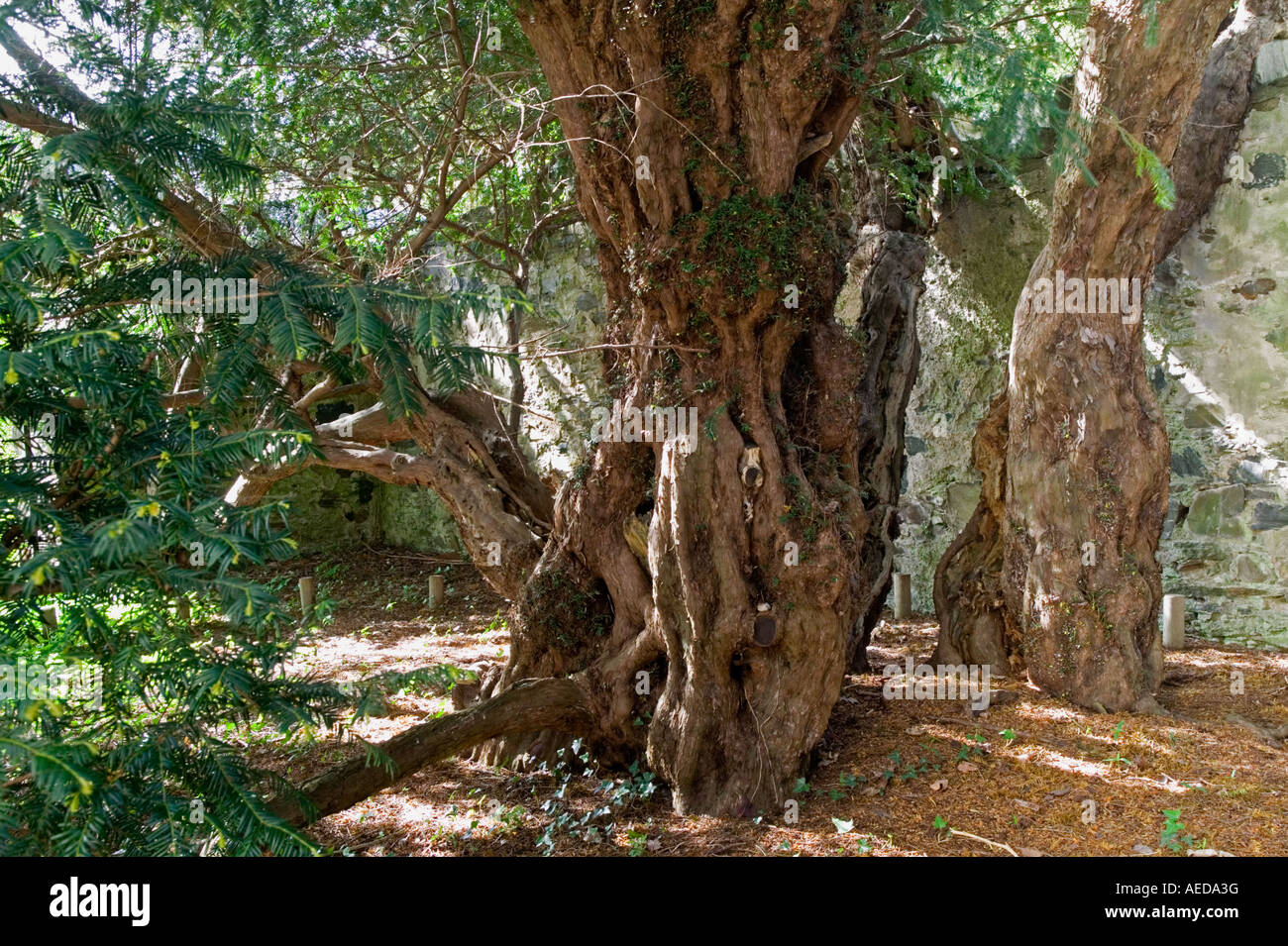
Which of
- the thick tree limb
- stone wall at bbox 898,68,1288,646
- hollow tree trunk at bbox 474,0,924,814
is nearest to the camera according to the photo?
the thick tree limb

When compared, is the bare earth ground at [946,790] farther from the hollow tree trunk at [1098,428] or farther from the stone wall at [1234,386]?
the stone wall at [1234,386]

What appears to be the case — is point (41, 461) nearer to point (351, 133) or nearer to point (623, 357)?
point (623, 357)

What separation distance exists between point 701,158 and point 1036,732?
9.30 ft

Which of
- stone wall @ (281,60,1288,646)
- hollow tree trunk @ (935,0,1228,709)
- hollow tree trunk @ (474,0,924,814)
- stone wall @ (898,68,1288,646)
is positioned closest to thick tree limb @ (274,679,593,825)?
hollow tree trunk @ (474,0,924,814)

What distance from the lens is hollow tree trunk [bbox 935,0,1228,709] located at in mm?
4289

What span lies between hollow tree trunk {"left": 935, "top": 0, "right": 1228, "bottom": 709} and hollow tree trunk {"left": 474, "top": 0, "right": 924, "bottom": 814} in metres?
1.11

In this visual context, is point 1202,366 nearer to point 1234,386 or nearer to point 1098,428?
point 1234,386

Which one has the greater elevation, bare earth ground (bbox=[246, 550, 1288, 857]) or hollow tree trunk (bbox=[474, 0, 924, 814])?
hollow tree trunk (bbox=[474, 0, 924, 814])

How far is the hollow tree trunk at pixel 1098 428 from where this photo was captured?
14.1 feet

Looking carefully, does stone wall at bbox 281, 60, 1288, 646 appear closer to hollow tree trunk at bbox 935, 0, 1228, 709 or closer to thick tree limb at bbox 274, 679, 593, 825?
hollow tree trunk at bbox 935, 0, 1228, 709

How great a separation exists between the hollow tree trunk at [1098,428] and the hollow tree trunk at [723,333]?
1105 millimetres

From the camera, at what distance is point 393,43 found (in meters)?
5.18

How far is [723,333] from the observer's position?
13.0ft

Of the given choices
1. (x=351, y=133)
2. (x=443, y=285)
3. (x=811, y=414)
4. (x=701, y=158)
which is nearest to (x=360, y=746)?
(x=811, y=414)
